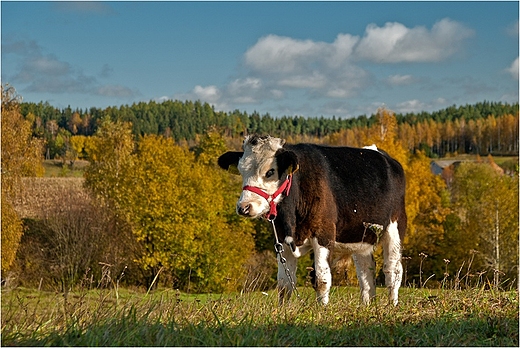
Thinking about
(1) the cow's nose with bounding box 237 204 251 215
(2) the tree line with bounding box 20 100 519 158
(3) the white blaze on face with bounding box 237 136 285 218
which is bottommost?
(1) the cow's nose with bounding box 237 204 251 215

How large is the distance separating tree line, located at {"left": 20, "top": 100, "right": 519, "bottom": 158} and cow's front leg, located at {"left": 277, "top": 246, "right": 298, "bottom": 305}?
203ft

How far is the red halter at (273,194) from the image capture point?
7.35 meters

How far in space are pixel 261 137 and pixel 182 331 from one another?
3.25 m

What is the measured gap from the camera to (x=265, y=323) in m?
5.38

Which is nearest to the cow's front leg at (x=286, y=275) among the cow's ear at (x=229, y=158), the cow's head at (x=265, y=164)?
the cow's head at (x=265, y=164)

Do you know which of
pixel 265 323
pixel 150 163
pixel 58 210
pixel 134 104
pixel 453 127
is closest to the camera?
pixel 265 323

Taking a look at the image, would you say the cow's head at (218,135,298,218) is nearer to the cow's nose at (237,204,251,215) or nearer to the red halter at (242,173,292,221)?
the red halter at (242,173,292,221)

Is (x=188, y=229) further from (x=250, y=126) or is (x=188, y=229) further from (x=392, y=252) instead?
(x=250, y=126)

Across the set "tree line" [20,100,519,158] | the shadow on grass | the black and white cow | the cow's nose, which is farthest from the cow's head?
"tree line" [20,100,519,158]

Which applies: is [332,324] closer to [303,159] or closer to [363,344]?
[363,344]

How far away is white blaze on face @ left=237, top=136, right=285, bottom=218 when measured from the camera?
24.3 feet

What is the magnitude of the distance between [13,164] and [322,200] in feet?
92.3

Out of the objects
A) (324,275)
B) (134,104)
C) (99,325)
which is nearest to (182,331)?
(99,325)

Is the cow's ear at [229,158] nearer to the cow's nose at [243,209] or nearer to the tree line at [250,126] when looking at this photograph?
the cow's nose at [243,209]
